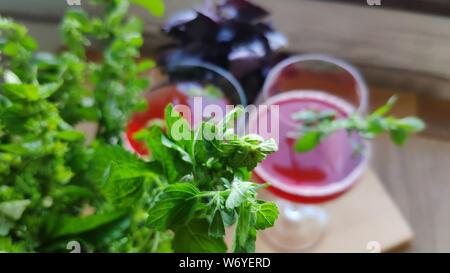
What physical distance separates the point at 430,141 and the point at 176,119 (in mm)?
433

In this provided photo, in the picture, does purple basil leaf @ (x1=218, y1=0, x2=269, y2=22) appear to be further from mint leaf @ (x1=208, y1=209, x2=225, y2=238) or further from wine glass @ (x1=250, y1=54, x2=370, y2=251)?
mint leaf @ (x1=208, y1=209, x2=225, y2=238)

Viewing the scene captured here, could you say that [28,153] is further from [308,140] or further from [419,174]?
[419,174]

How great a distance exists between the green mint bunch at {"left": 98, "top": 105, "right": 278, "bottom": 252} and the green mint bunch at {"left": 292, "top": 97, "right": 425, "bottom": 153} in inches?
8.5

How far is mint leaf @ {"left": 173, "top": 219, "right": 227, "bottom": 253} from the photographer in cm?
33

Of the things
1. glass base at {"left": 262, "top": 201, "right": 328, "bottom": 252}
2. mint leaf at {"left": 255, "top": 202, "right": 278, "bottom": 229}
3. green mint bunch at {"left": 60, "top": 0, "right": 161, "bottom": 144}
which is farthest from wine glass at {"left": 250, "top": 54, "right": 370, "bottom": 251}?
mint leaf at {"left": 255, "top": 202, "right": 278, "bottom": 229}

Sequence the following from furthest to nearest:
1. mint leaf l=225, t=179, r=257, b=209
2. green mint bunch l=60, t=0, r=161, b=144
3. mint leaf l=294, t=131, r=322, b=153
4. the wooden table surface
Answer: the wooden table surface → mint leaf l=294, t=131, r=322, b=153 → green mint bunch l=60, t=0, r=161, b=144 → mint leaf l=225, t=179, r=257, b=209

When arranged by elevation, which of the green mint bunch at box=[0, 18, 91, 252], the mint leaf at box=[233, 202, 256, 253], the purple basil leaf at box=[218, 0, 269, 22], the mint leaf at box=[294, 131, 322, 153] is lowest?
the mint leaf at box=[233, 202, 256, 253]

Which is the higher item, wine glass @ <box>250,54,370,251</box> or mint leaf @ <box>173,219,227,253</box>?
wine glass @ <box>250,54,370,251</box>

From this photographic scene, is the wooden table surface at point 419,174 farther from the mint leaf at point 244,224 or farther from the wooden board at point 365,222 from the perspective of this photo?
the mint leaf at point 244,224

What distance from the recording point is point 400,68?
667 mm

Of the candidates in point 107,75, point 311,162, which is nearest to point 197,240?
point 107,75

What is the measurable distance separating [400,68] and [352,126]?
17 cm

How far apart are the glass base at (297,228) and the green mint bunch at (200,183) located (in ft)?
0.94

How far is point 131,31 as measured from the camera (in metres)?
0.46
